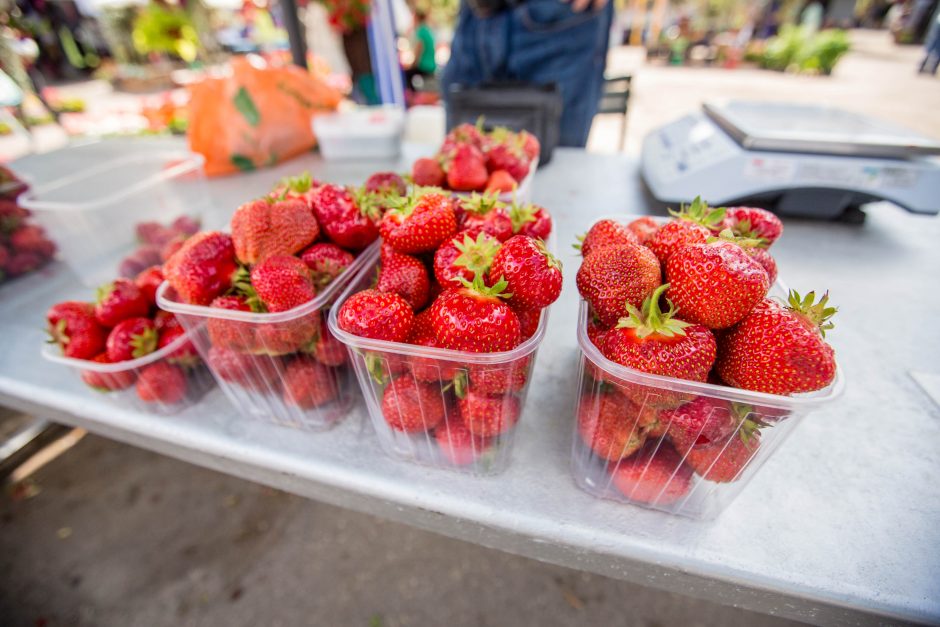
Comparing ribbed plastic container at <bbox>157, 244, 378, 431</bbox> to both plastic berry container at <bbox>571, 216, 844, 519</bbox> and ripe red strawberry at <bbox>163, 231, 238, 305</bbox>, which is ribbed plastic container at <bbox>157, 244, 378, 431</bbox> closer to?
ripe red strawberry at <bbox>163, 231, 238, 305</bbox>

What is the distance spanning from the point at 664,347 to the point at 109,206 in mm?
1448

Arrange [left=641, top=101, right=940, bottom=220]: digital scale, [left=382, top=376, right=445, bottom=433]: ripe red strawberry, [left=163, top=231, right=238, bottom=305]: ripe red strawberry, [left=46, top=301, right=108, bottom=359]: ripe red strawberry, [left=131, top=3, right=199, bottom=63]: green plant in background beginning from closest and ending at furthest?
[left=382, top=376, right=445, bottom=433]: ripe red strawberry
[left=163, top=231, right=238, bottom=305]: ripe red strawberry
[left=46, top=301, right=108, bottom=359]: ripe red strawberry
[left=641, top=101, right=940, bottom=220]: digital scale
[left=131, top=3, right=199, bottom=63]: green plant in background

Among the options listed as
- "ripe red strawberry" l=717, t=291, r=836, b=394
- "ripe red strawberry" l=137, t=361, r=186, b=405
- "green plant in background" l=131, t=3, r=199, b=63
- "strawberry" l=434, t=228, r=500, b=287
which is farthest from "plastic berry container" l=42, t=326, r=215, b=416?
"green plant in background" l=131, t=3, r=199, b=63

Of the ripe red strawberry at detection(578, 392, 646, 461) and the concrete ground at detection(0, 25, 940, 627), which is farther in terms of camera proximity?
the concrete ground at detection(0, 25, 940, 627)

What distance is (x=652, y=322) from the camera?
518mm

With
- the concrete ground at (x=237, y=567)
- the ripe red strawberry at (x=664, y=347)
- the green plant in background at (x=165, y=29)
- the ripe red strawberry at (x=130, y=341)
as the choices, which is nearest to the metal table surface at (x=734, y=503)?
the ripe red strawberry at (x=130, y=341)

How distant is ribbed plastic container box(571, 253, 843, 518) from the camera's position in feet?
1.61

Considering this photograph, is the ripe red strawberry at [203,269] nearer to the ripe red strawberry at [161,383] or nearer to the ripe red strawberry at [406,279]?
the ripe red strawberry at [161,383]

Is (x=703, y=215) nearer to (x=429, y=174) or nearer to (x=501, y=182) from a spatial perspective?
(x=501, y=182)

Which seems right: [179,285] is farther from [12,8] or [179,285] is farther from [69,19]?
[69,19]

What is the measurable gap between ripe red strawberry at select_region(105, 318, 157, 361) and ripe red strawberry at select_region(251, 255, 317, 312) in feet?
0.99

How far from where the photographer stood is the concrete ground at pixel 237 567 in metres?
1.38

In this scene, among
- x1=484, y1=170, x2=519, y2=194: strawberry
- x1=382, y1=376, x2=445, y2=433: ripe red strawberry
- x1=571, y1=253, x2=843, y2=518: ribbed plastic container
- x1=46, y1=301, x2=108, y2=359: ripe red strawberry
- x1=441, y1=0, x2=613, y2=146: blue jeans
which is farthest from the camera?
x1=441, y1=0, x2=613, y2=146: blue jeans

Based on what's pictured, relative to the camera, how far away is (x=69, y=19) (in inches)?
445
